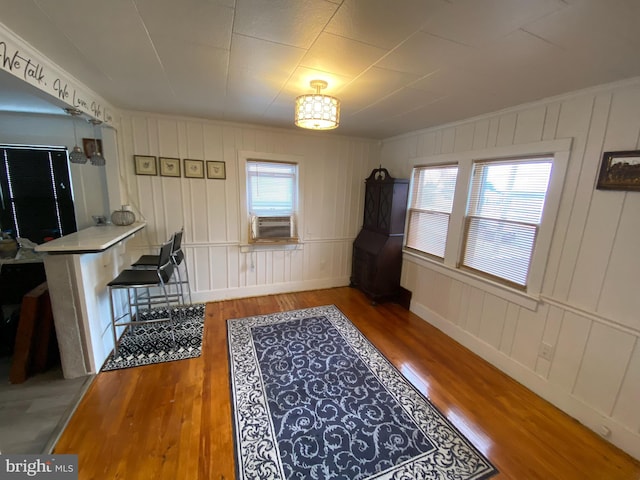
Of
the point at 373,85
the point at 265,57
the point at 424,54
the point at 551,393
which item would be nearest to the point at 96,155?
the point at 265,57

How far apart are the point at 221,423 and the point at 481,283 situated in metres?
2.56

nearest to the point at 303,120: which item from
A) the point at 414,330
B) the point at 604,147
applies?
the point at 604,147

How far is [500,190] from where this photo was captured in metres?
2.41

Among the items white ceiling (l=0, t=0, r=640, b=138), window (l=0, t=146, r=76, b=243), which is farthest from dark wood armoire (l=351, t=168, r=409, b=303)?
window (l=0, t=146, r=76, b=243)

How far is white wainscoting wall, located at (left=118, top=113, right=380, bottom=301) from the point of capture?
119 inches

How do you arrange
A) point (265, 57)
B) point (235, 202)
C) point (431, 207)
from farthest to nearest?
point (235, 202) < point (431, 207) < point (265, 57)

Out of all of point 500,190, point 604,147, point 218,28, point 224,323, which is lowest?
point 224,323

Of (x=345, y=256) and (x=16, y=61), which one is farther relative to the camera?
(x=345, y=256)

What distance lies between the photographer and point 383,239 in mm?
3604

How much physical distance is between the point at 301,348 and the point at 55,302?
6.62 ft

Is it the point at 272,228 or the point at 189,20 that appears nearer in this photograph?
the point at 189,20

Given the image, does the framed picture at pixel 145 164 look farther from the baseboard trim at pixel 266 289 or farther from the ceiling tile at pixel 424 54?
the ceiling tile at pixel 424 54

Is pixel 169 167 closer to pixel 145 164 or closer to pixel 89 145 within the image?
pixel 145 164

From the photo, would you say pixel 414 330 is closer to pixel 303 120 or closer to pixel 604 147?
pixel 604 147
